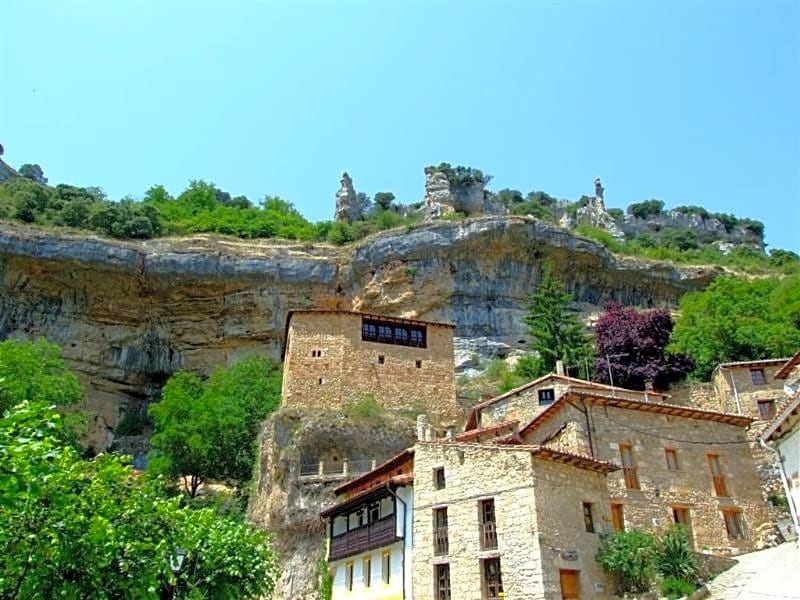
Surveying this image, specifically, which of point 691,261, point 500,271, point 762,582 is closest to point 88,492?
point 762,582

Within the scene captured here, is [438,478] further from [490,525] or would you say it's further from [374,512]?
[374,512]

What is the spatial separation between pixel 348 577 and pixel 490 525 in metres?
7.27

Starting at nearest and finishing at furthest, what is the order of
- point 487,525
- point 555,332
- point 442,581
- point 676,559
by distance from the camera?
point 676,559, point 487,525, point 442,581, point 555,332

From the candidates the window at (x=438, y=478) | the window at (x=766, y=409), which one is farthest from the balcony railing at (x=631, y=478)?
the window at (x=766, y=409)

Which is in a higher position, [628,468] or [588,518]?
[628,468]

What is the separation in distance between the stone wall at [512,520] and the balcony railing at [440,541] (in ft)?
0.43

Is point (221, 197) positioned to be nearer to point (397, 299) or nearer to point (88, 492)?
point (397, 299)

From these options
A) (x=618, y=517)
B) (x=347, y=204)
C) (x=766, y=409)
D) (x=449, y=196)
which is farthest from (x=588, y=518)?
(x=347, y=204)

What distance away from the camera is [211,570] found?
1714 centimetres

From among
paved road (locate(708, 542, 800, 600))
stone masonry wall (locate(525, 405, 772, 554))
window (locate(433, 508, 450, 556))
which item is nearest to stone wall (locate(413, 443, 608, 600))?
window (locate(433, 508, 450, 556))

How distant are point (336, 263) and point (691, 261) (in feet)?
96.2

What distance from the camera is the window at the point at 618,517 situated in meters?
22.1

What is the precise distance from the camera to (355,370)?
117 feet

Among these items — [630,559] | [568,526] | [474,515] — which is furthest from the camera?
[474,515]
